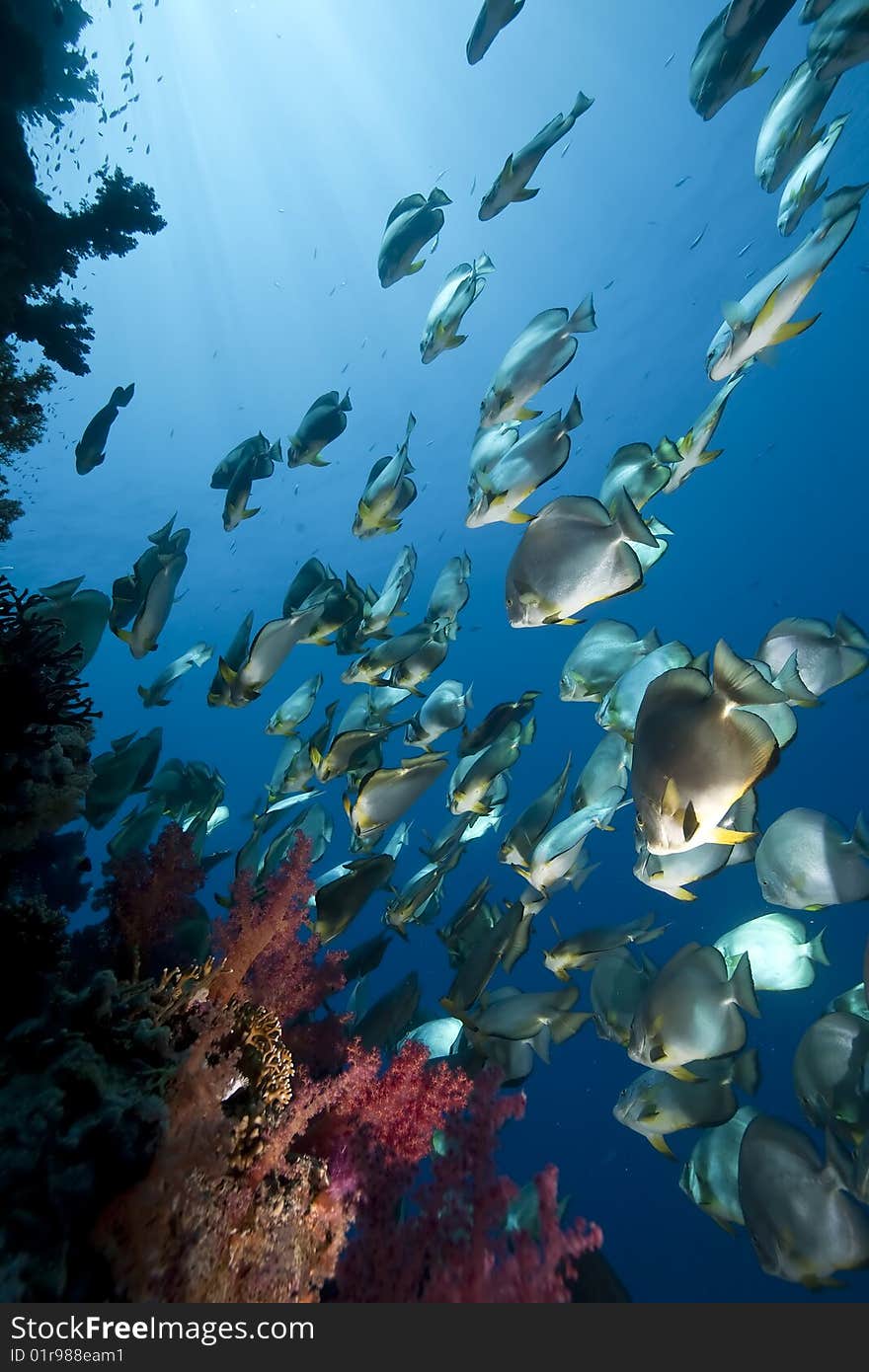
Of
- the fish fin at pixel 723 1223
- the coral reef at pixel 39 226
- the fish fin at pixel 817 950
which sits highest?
the coral reef at pixel 39 226

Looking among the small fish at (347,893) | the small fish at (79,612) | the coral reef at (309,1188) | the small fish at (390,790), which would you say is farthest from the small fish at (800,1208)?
the small fish at (79,612)

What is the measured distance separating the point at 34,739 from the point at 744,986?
3.92 m

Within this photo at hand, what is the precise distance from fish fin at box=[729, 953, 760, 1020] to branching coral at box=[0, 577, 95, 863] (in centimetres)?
362

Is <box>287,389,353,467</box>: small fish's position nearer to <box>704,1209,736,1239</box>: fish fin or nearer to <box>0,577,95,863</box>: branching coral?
<box>0,577,95,863</box>: branching coral

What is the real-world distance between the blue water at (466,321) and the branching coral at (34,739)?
1341cm

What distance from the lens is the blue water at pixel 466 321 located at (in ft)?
74.4

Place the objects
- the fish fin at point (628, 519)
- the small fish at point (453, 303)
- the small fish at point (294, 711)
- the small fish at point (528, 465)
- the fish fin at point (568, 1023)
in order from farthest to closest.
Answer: the small fish at point (294, 711) < the small fish at point (453, 303) < the fish fin at point (568, 1023) < the small fish at point (528, 465) < the fish fin at point (628, 519)

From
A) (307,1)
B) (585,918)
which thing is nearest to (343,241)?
(307,1)

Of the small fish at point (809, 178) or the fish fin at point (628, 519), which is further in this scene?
the small fish at point (809, 178)

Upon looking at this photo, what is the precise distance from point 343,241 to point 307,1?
7.97 metres

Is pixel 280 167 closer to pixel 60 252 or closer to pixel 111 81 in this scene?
pixel 111 81

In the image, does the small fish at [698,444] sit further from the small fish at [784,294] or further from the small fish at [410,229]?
the small fish at [410,229]

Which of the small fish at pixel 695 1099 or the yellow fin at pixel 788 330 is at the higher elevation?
the yellow fin at pixel 788 330

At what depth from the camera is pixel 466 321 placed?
3250 centimetres
